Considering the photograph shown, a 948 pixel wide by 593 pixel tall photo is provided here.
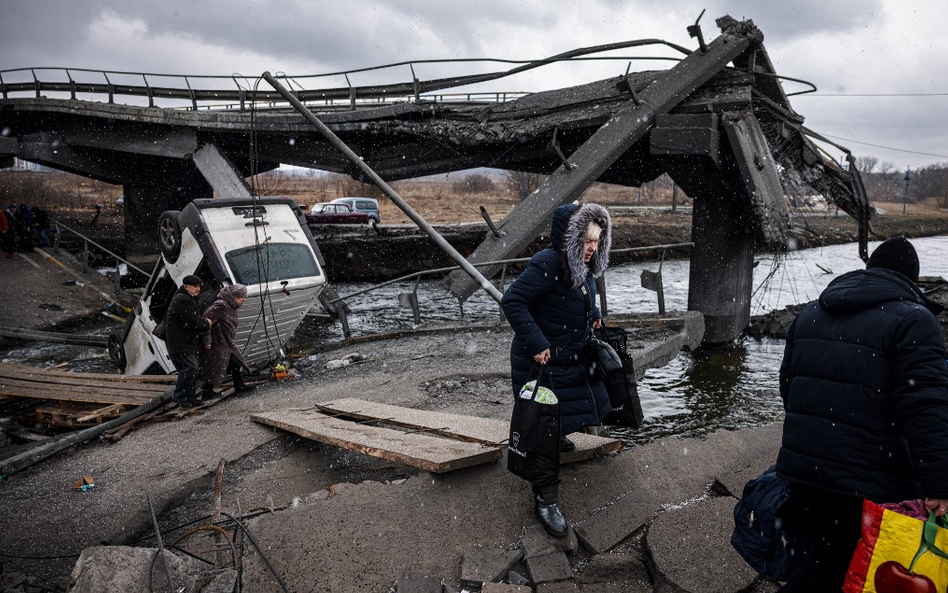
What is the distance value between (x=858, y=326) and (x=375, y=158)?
57.4 feet

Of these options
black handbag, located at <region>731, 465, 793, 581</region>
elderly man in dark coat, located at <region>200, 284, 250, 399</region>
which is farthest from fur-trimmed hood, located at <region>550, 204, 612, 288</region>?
elderly man in dark coat, located at <region>200, 284, 250, 399</region>

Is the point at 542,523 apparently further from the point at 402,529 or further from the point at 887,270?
the point at 887,270

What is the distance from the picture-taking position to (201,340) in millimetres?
8867

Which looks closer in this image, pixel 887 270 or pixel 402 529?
pixel 887 270

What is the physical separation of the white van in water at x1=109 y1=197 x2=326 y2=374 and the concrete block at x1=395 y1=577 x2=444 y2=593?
277 inches

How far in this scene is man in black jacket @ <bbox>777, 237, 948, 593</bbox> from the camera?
2521 millimetres

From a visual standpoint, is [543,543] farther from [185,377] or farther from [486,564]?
[185,377]

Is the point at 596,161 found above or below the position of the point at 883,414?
above

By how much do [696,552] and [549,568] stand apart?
0.94 m

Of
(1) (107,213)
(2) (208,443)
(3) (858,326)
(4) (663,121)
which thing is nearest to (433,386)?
(2) (208,443)

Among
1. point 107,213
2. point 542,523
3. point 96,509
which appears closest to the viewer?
point 542,523

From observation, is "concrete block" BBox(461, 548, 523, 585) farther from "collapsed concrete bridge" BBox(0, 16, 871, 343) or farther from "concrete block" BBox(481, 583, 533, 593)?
"collapsed concrete bridge" BBox(0, 16, 871, 343)

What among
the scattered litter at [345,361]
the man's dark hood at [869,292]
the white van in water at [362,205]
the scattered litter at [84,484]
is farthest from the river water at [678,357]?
the white van in water at [362,205]

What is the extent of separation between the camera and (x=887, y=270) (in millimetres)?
2791
